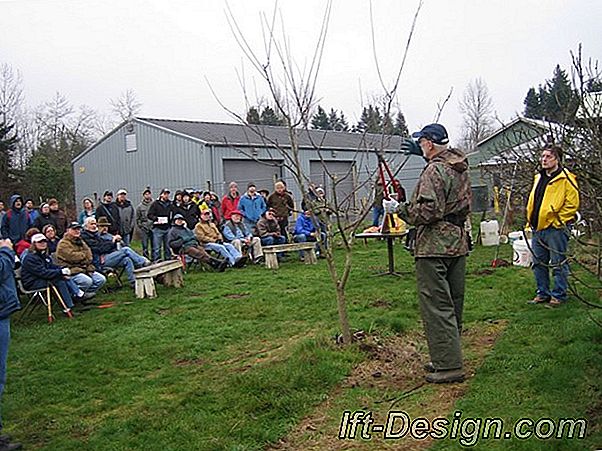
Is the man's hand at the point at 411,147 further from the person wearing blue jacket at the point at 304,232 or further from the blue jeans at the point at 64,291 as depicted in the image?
the person wearing blue jacket at the point at 304,232

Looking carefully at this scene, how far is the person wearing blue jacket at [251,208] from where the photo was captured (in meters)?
13.2

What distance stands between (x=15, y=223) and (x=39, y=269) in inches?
158

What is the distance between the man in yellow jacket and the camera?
21.0 feet

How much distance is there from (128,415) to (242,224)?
8.77 metres

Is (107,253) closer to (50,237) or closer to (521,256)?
(50,237)

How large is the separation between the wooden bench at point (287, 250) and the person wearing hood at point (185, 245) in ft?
2.63

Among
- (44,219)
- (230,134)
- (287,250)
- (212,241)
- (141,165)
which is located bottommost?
(287,250)

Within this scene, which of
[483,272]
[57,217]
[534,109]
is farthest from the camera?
[534,109]

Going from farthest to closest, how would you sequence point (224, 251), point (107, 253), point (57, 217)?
point (224, 251) → point (57, 217) → point (107, 253)

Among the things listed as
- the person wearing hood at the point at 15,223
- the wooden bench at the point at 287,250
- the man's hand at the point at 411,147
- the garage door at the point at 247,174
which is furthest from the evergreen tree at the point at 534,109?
the person wearing hood at the point at 15,223

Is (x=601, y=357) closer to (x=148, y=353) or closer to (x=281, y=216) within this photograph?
(x=148, y=353)

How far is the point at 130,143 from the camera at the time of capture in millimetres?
25188

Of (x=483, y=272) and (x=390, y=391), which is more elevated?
(x=483, y=272)

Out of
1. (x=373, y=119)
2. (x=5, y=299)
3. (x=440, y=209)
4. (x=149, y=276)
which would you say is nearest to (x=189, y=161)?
(x=149, y=276)
